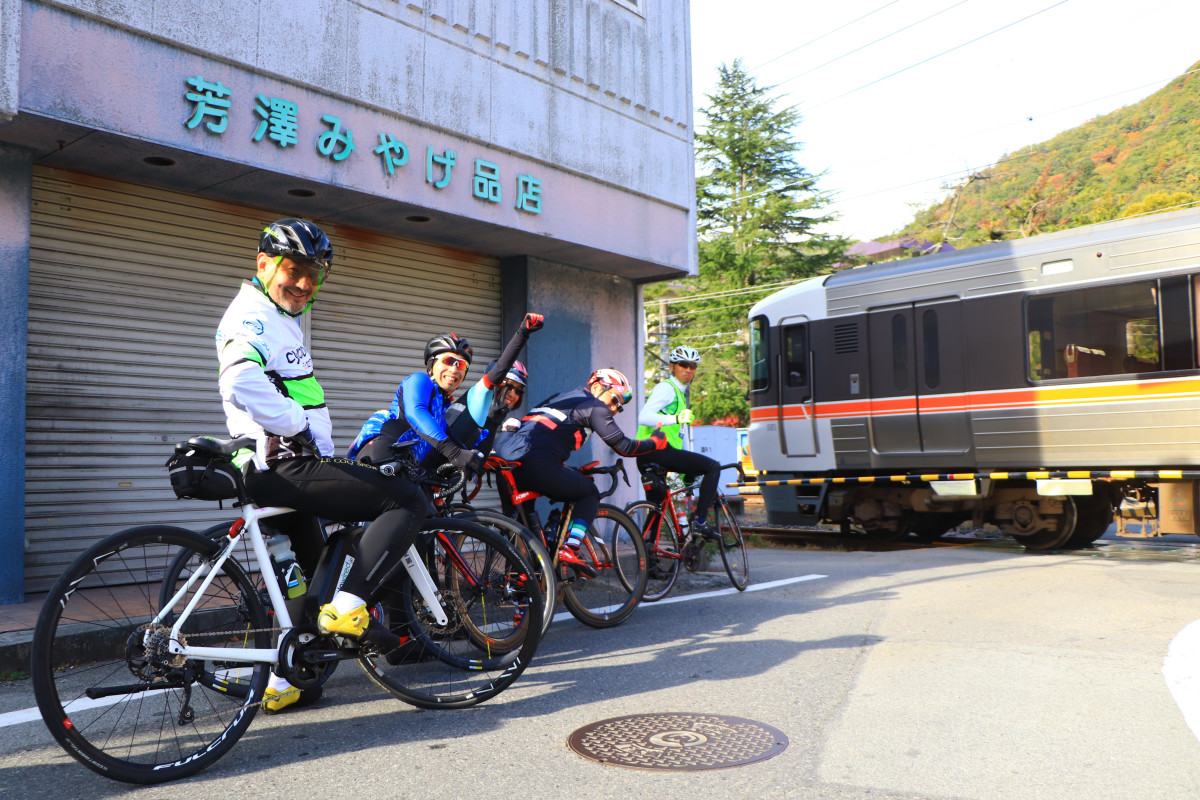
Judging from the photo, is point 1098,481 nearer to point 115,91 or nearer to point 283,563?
point 283,563

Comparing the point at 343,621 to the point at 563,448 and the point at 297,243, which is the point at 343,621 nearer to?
the point at 297,243

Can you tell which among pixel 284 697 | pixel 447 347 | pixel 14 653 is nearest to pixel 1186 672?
pixel 447 347

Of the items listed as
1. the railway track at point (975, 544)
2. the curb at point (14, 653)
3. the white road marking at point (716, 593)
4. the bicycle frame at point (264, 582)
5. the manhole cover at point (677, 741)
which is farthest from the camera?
the railway track at point (975, 544)

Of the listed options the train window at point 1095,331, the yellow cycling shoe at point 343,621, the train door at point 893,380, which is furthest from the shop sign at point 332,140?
the train window at point 1095,331

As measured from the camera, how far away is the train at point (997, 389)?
9.95m

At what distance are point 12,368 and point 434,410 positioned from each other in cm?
311

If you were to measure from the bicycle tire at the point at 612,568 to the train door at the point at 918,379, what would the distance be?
6.48m

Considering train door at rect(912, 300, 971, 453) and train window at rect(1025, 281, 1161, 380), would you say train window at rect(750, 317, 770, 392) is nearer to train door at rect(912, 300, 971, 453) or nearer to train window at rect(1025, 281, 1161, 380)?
train door at rect(912, 300, 971, 453)

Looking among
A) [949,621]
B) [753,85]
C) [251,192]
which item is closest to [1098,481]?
[949,621]

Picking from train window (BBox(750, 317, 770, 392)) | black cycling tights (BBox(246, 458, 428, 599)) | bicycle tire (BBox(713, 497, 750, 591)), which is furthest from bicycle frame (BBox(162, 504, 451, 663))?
train window (BBox(750, 317, 770, 392))

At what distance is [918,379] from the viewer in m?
11.9

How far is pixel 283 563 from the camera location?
12.9 feet

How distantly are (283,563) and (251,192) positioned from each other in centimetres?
488

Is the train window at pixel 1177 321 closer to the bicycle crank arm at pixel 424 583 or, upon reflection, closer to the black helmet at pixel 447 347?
the black helmet at pixel 447 347
